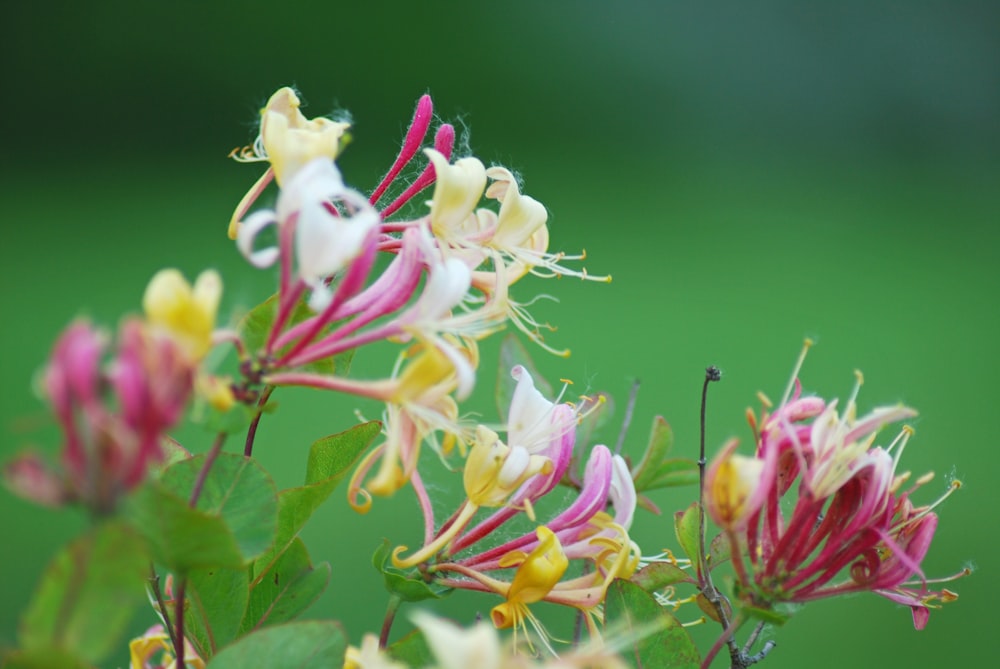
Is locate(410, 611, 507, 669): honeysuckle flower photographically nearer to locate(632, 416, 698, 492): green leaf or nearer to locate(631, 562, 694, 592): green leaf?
locate(631, 562, 694, 592): green leaf

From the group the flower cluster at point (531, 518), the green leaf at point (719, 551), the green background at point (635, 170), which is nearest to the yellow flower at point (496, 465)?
the flower cluster at point (531, 518)

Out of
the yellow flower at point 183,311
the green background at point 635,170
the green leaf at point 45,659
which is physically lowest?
the green leaf at point 45,659

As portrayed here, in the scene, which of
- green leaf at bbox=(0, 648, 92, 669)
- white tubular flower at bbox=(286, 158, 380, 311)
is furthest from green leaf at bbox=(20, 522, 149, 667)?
white tubular flower at bbox=(286, 158, 380, 311)

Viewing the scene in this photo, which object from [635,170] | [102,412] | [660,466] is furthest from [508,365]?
[635,170]

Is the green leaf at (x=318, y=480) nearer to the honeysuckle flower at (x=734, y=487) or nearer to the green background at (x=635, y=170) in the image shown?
the honeysuckle flower at (x=734, y=487)

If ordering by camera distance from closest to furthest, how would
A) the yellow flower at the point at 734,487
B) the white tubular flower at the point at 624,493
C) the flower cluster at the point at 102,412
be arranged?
the flower cluster at the point at 102,412
the yellow flower at the point at 734,487
the white tubular flower at the point at 624,493

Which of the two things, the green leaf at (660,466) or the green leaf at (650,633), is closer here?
the green leaf at (650,633)

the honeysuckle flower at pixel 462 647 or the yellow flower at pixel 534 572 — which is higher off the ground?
the yellow flower at pixel 534 572
